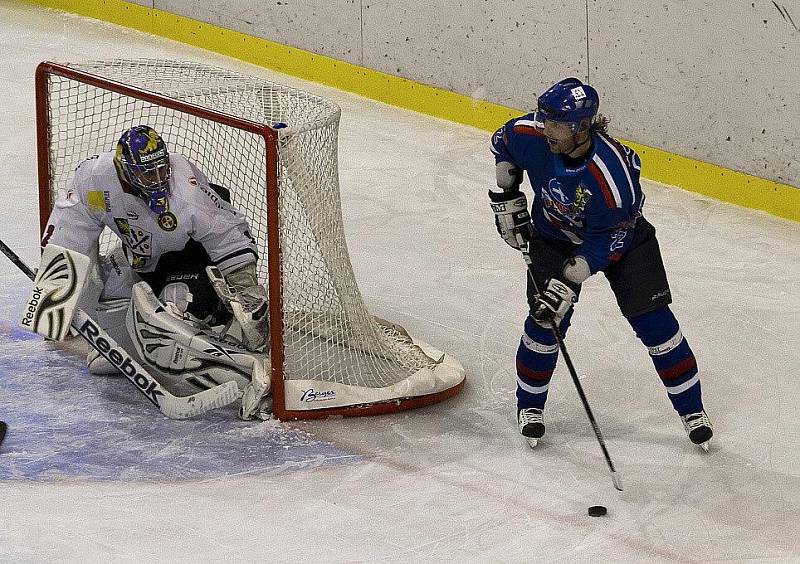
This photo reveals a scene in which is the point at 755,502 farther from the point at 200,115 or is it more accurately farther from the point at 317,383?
the point at 200,115

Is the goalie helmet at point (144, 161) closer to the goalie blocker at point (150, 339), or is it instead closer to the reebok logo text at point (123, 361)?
the goalie blocker at point (150, 339)

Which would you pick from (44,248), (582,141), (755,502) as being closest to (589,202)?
(582,141)

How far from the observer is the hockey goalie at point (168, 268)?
405 cm

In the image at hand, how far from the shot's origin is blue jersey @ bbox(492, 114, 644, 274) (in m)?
3.49

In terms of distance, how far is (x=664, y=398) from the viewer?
4.21 m

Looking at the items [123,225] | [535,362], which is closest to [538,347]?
[535,362]

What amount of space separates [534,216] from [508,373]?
2.49 ft

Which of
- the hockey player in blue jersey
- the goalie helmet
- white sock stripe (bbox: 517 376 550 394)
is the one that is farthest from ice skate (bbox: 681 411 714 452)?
the goalie helmet

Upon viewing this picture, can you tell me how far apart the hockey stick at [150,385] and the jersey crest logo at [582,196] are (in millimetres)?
1143

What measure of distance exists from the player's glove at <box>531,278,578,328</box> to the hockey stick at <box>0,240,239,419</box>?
94 centimetres

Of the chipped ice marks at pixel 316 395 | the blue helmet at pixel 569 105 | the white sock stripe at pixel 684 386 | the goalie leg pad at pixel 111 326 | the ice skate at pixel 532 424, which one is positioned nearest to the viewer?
the blue helmet at pixel 569 105

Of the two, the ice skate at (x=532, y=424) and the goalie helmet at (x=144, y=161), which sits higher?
the goalie helmet at (x=144, y=161)

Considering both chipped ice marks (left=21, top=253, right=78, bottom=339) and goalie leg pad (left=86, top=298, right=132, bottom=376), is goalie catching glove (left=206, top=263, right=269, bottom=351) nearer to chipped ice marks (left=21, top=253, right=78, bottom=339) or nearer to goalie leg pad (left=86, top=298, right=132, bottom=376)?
goalie leg pad (left=86, top=298, right=132, bottom=376)

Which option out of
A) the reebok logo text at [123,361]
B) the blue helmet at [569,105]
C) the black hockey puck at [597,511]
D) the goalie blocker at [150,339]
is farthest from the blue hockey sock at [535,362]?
the reebok logo text at [123,361]
